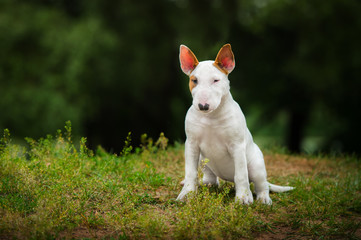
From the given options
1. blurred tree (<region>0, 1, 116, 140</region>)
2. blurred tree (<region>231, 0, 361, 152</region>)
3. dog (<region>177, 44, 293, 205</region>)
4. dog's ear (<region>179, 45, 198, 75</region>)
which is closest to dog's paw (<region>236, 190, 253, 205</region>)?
dog (<region>177, 44, 293, 205</region>)

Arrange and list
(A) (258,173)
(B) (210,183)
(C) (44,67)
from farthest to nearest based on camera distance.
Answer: (C) (44,67) → (B) (210,183) → (A) (258,173)

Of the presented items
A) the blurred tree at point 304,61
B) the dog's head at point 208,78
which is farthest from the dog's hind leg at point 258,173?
the blurred tree at point 304,61

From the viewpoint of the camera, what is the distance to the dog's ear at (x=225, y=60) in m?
4.15

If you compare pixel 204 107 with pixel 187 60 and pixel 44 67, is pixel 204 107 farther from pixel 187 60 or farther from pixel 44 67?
pixel 44 67

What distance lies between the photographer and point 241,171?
425 centimetres

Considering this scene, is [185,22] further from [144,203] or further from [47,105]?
[144,203]

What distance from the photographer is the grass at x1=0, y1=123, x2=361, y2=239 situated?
3.62 meters

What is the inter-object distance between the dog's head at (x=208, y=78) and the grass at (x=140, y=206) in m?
0.86

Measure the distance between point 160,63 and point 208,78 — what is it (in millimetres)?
10782

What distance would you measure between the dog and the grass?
24cm

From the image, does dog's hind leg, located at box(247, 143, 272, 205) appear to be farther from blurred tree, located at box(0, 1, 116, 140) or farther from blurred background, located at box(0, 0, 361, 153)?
blurred tree, located at box(0, 1, 116, 140)

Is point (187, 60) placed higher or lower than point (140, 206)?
higher

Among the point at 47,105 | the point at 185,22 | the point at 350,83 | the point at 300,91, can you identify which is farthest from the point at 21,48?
the point at 350,83

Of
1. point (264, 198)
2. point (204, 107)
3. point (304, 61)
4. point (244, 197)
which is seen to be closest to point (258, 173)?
point (264, 198)
